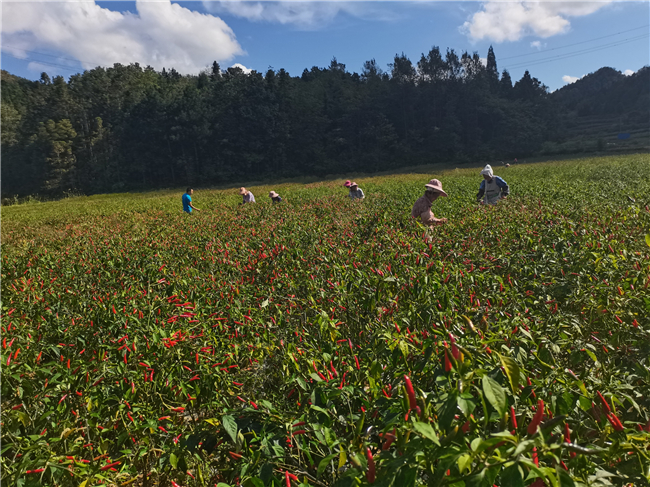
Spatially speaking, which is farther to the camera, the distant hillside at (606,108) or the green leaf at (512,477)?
the distant hillside at (606,108)

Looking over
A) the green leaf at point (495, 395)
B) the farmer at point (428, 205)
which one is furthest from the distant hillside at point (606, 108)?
the green leaf at point (495, 395)

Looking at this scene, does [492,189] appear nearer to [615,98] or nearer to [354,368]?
[354,368]

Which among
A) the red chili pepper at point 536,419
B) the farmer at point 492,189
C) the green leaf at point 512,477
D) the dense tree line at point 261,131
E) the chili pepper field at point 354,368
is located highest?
the dense tree line at point 261,131

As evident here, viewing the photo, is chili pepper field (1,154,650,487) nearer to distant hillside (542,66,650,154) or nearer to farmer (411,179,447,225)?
farmer (411,179,447,225)

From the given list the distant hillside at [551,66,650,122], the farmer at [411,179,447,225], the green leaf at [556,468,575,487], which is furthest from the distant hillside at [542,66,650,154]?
the green leaf at [556,468,575,487]

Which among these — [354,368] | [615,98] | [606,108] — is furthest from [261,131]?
[615,98]

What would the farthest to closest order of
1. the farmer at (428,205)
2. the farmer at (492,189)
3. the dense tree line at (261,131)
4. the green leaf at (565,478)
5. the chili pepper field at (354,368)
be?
the dense tree line at (261,131) < the farmer at (492,189) < the farmer at (428,205) < the chili pepper field at (354,368) < the green leaf at (565,478)

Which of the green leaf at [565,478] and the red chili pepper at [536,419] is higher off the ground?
the red chili pepper at [536,419]

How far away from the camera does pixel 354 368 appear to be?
2176 millimetres

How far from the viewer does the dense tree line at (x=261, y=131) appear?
203 feet

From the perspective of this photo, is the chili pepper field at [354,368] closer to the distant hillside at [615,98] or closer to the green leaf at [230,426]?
the green leaf at [230,426]

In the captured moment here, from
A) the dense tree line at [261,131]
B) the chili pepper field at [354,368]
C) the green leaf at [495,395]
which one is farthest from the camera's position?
the dense tree line at [261,131]

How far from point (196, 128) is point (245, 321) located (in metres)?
63.4

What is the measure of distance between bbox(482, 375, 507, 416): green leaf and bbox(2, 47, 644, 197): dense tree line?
5808cm
